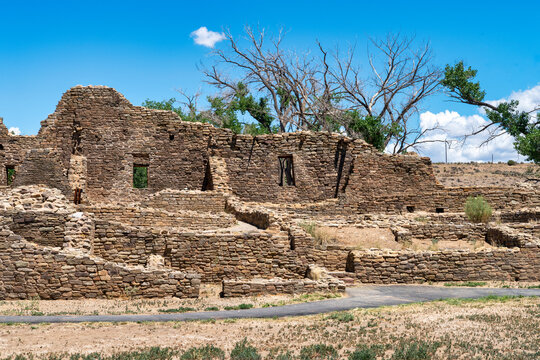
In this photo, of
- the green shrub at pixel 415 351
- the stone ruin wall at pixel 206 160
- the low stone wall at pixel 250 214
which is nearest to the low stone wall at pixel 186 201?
the low stone wall at pixel 250 214

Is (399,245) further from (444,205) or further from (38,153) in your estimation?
(38,153)

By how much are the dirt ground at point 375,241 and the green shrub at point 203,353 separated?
346 inches

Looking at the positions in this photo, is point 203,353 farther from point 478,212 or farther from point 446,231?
point 478,212

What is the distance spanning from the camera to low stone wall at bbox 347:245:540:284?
16219mm

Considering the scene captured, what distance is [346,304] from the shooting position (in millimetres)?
12922

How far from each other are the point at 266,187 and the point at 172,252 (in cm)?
1115

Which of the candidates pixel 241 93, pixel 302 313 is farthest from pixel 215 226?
pixel 241 93

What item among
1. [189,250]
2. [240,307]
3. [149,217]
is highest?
[149,217]

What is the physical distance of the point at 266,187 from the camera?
86.0 ft

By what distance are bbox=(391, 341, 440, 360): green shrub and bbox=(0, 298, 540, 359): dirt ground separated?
98 mm

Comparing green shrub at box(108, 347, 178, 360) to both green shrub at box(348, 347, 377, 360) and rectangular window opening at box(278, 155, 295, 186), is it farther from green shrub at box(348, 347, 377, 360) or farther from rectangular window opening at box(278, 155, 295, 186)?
rectangular window opening at box(278, 155, 295, 186)

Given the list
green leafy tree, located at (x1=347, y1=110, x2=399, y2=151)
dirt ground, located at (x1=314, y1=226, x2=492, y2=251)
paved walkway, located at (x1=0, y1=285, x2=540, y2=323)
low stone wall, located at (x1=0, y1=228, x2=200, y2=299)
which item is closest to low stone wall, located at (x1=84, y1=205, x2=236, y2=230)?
dirt ground, located at (x1=314, y1=226, x2=492, y2=251)

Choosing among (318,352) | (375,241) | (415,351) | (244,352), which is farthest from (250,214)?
(415,351)

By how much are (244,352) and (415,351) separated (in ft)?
8.36
